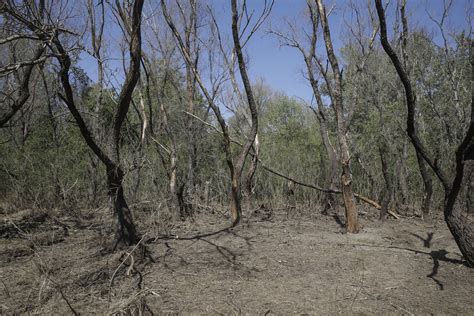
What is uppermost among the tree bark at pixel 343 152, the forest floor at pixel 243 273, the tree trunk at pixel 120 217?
the tree bark at pixel 343 152

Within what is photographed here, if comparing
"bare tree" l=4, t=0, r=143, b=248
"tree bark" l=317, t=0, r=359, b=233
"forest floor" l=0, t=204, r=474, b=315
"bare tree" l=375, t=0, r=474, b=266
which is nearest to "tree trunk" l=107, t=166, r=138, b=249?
"bare tree" l=4, t=0, r=143, b=248

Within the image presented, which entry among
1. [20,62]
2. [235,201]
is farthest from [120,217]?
[20,62]

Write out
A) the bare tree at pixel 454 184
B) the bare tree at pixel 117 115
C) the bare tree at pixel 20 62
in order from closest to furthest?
1. the bare tree at pixel 20 62
2. the bare tree at pixel 454 184
3. the bare tree at pixel 117 115

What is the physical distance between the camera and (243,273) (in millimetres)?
4102

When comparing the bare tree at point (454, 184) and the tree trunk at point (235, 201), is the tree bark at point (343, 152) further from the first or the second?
the tree trunk at point (235, 201)

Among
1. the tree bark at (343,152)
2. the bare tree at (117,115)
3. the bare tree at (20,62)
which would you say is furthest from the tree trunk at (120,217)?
the tree bark at (343,152)

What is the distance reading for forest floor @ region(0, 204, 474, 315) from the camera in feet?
10.9

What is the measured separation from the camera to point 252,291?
12.0 ft

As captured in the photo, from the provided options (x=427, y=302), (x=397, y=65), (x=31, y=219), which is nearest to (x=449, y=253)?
(x=427, y=302)

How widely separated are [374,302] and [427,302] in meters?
0.48

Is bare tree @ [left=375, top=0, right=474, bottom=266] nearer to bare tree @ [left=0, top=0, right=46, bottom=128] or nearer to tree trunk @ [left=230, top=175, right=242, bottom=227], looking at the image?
tree trunk @ [left=230, top=175, right=242, bottom=227]

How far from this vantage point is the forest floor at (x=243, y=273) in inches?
130

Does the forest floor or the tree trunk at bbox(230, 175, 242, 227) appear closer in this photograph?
the forest floor

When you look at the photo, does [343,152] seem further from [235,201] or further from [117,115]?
[117,115]
